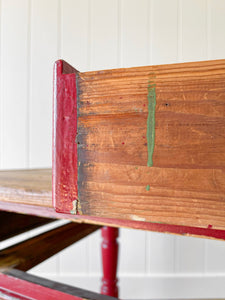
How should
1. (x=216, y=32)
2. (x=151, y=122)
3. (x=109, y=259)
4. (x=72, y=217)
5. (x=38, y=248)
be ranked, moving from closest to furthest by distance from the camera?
(x=151, y=122) < (x=72, y=217) < (x=38, y=248) < (x=109, y=259) < (x=216, y=32)

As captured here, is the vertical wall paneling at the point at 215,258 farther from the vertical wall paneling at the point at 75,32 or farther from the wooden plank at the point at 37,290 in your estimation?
the wooden plank at the point at 37,290

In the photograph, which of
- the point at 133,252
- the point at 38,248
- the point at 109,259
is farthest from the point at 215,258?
the point at 38,248

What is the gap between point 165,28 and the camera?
106cm

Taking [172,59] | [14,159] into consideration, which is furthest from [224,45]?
[14,159]

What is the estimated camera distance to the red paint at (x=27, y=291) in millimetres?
332

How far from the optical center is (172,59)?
1067 mm

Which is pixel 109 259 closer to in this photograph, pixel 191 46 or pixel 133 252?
pixel 133 252

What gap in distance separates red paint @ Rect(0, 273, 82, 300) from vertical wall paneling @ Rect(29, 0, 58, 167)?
76 cm

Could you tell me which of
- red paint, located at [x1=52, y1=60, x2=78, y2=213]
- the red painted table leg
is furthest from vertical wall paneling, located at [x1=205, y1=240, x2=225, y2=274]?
red paint, located at [x1=52, y1=60, x2=78, y2=213]

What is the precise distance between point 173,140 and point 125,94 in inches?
2.1

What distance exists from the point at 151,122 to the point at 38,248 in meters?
0.41

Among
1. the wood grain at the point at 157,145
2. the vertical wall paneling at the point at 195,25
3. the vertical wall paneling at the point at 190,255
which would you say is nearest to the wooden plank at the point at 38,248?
the wood grain at the point at 157,145

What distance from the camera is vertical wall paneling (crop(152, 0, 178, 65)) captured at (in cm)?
106

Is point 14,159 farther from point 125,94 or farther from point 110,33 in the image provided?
point 125,94
